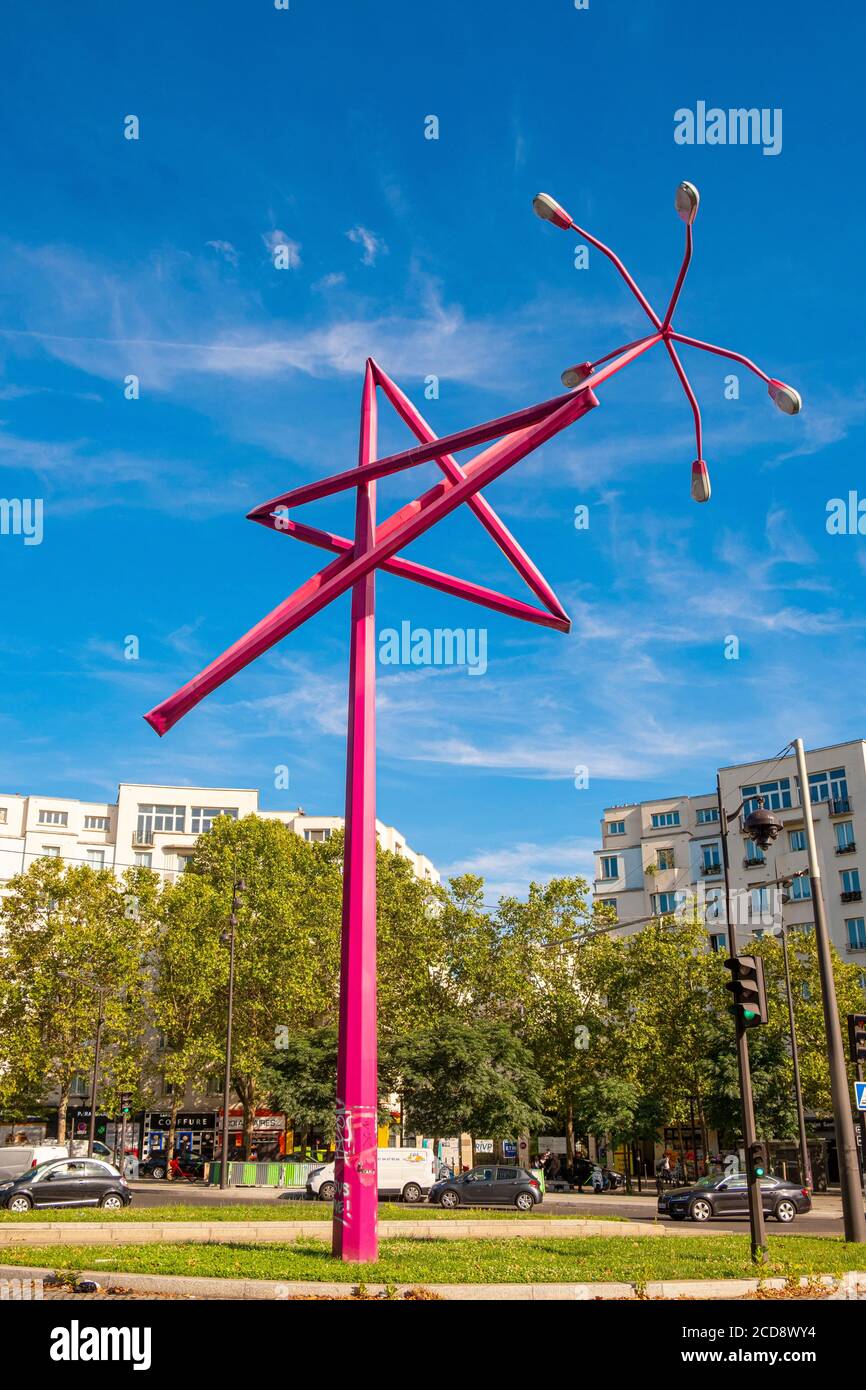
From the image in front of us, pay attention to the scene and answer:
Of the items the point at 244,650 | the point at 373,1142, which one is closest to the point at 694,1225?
the point at 373,1142

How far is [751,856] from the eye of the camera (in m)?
66.5

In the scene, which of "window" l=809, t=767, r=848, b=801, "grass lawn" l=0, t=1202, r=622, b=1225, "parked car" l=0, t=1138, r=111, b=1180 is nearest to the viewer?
"grass lawn" l=0, t=1202, r=622, b=1225

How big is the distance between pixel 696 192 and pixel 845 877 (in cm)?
5706

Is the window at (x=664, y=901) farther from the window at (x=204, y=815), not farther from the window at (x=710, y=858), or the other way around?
the window at (x=204, y=815)

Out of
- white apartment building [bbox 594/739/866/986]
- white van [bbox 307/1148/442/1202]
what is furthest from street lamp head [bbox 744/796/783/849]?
white apartment building [bbox 594/739/866/986]

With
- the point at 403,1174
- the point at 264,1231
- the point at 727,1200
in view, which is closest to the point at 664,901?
the point at 403,1174

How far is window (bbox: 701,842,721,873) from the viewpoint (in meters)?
70.1

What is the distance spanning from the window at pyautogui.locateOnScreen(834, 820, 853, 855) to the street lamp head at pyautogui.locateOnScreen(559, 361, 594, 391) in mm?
53799

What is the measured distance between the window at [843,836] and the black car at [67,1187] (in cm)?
4653

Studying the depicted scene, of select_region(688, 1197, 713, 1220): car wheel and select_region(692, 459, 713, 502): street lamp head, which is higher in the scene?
select_region(692, 459, 713, 502): street lamp head

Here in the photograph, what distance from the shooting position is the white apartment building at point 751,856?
62.3 meters

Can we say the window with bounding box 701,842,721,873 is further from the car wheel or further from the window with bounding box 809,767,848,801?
the car wheel
